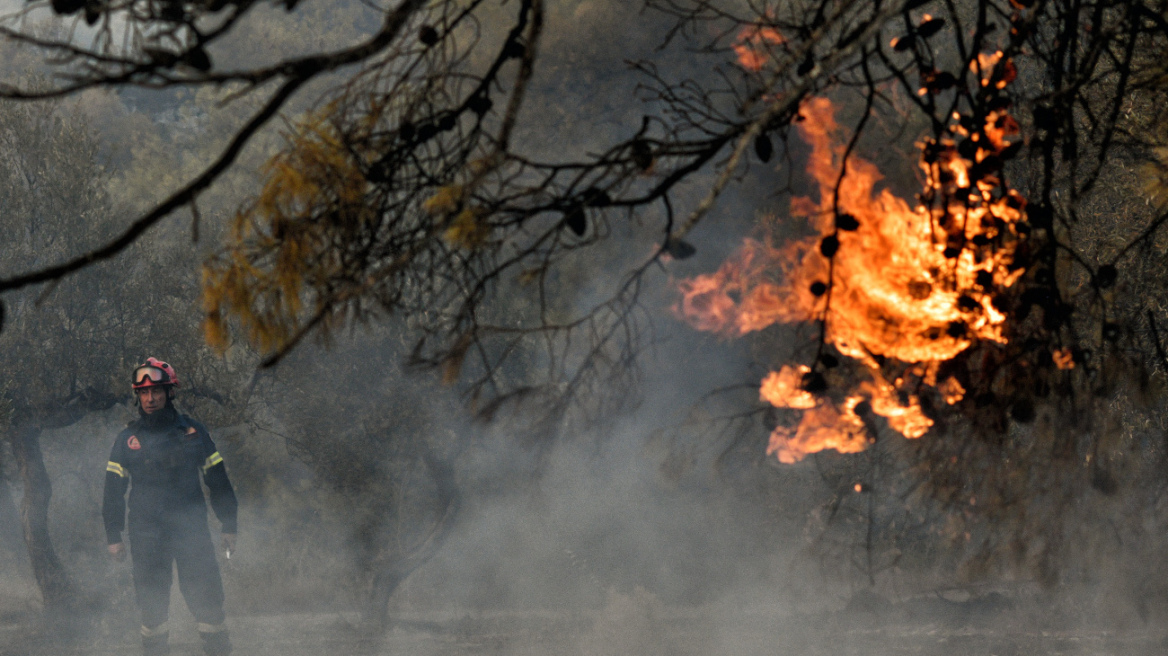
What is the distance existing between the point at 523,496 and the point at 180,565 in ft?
21.2

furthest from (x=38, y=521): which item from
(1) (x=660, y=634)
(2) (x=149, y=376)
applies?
(1) (x=660, y=634)

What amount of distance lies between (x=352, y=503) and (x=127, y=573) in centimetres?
364

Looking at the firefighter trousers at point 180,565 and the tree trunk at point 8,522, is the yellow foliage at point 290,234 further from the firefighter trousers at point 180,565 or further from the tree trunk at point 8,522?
the tree trunk at point 8,522

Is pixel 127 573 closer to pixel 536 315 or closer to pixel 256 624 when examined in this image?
pixel 256 624

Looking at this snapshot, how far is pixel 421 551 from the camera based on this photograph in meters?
13.9

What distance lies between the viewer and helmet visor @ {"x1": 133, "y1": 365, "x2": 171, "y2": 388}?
8883 mm

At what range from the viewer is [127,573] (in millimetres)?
15367

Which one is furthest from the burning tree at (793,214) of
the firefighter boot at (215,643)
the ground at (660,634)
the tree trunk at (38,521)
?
the tree trunk at (38,521)

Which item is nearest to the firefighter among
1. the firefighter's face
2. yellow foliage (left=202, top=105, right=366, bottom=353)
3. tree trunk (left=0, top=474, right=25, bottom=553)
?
the firefighter's face

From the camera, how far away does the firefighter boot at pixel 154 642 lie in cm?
875

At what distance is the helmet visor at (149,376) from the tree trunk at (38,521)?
17.4ft

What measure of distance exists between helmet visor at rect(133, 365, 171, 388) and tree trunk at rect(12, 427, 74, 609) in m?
5.31

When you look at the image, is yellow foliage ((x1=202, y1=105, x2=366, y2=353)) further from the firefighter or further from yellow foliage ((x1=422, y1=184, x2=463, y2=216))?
the firefighter

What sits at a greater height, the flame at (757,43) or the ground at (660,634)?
the flame at (757,43)
